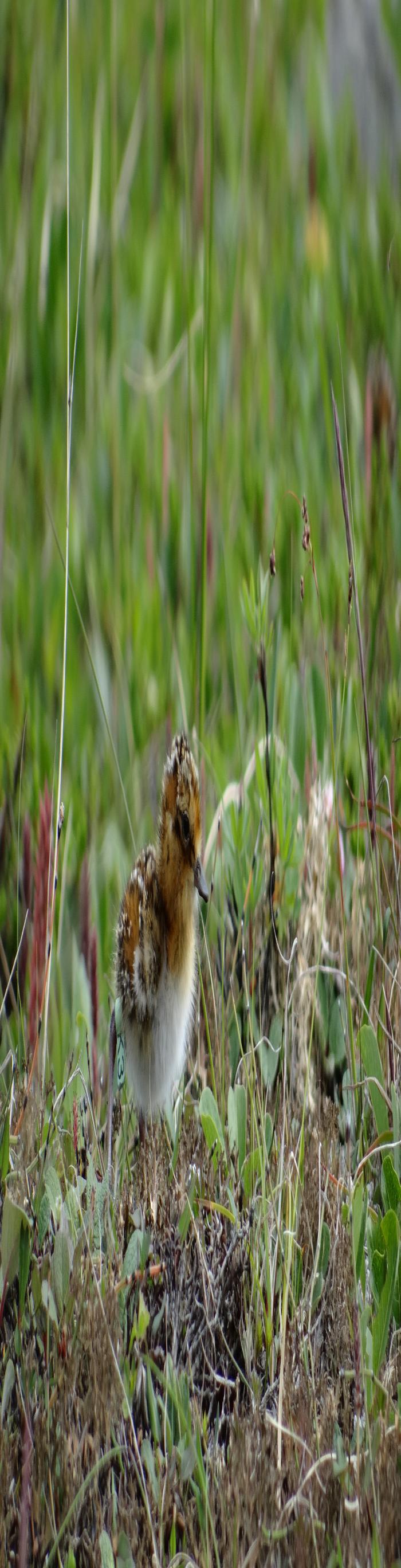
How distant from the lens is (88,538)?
4.47ft

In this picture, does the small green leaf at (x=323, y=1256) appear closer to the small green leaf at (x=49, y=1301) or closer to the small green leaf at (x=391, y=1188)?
the small green leaf at (x=391, y=1188)

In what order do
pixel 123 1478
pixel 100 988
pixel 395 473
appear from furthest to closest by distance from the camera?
1. pixel 395 473
2. pixel 100 988
3. pixel 123 1478

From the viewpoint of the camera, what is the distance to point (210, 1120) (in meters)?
1.26

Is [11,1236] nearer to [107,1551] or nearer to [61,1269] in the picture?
[61,1269]

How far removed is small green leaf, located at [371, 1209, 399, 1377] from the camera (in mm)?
1174

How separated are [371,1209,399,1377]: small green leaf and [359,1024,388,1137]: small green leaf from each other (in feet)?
0.36

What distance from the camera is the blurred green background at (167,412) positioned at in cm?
135

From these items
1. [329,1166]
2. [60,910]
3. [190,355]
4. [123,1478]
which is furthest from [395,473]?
[123,1478]

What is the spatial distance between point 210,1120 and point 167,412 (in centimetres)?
75

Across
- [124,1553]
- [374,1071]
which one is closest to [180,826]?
[374,1071]

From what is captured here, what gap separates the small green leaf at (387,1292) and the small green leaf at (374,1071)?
109 millimetres

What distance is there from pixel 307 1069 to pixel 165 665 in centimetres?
47

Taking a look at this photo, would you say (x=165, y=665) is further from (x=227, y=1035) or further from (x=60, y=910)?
(x=227, y=1035)

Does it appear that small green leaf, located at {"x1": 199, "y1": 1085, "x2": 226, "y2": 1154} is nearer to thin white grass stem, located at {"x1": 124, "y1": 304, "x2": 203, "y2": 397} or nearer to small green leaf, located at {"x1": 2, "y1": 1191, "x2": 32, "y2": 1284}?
small green leaf, located at {"x1": 2, "y1": 1191, "x2": 32, "y2": 1284}
